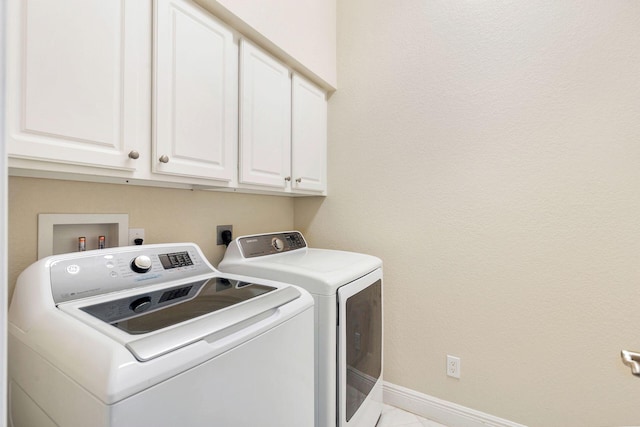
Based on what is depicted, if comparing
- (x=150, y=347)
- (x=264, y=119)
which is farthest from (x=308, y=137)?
(x=150, y=347)

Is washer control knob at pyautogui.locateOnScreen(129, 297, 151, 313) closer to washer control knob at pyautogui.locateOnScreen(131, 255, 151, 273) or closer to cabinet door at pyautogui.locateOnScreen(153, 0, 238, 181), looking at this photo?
washer control knob at pyautogui.locateOnScreen(131, 255, 151, 273)

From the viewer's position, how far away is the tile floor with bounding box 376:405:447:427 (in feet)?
5.53

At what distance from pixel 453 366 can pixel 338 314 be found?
0.99 meters

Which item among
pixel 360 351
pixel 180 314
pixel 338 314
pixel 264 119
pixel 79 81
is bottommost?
pixel 360 351

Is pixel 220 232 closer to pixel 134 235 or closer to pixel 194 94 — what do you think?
pixel 134 235

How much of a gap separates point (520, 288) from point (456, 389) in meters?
0.70

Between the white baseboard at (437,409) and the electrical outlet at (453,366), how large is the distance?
17cm

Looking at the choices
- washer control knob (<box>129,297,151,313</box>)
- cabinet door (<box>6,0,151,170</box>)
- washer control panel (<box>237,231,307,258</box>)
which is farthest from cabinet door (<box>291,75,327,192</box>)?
washer control knob (<box>129,297,151,313</box>)

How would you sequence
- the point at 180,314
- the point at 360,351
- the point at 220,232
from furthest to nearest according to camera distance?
the point at 220,232 → the point at 360,351 → the point at 180,314

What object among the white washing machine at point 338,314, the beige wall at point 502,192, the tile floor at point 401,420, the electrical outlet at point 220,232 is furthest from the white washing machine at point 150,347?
the beige wall at point 502,192

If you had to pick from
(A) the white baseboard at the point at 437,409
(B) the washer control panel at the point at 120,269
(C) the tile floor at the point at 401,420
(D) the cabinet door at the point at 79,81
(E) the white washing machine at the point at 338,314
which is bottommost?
(C) the tile floor at the point at 401,420

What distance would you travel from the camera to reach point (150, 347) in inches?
23.5

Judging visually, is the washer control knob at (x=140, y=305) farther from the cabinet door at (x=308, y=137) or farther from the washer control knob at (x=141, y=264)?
the cabinet door at (x=308, y=137)

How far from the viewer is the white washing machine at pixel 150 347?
558 millimetres
